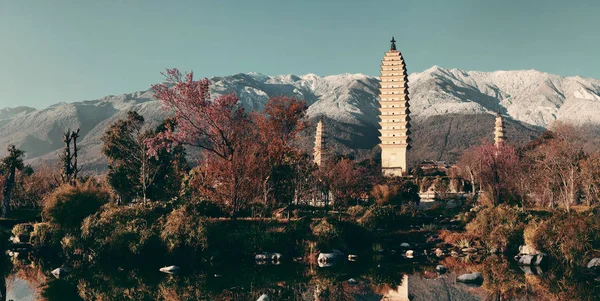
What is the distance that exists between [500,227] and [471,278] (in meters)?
10.0

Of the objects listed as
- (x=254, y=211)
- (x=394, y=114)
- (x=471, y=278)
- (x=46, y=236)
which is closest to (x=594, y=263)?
(x=471, y=278)

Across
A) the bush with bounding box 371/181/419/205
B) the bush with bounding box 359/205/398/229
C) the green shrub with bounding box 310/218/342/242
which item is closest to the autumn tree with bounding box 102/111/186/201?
the green shrub with bounding box 310/218/342/242

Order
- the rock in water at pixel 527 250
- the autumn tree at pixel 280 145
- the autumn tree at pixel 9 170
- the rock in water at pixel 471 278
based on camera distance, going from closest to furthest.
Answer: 1. the rock in water at pixel 471 278
2. the rock in water at pixel 527 250
3. the autumn tree at pixel 280 145
4. the autumn tree at pixel 9 170

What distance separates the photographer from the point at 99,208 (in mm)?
34406

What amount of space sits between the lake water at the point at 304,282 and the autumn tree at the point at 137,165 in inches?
592

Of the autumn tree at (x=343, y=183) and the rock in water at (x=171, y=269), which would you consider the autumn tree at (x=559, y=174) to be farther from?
the rock in water at (x=171, y=269)

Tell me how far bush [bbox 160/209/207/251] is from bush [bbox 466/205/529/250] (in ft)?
58.6

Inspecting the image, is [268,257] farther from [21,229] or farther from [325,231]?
[21,229]

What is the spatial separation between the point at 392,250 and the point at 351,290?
1242cm

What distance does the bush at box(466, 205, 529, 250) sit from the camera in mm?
33625

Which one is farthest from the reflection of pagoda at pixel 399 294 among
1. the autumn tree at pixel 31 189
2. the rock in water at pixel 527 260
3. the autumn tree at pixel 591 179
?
the autumn tree at pixel 31 189

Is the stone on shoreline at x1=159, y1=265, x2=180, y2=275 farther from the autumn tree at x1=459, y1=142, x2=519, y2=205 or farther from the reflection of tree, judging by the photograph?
the autumn tree at x1=459, y1=142, x2=519, y2=205

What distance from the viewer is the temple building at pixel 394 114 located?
76.8 m

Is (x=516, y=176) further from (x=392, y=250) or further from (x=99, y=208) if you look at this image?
(x=99, y=208)
